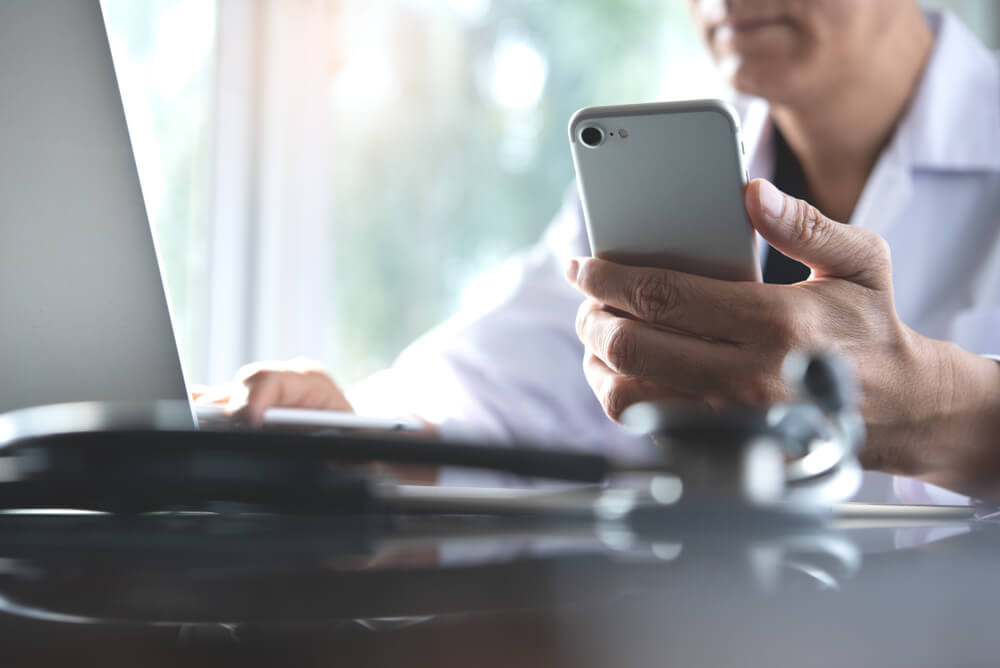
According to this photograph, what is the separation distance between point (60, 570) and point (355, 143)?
1.32 metres

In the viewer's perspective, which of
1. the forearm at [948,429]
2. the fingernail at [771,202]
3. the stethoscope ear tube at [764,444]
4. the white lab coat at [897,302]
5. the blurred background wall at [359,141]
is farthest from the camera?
the blurred background wall at [359,141]

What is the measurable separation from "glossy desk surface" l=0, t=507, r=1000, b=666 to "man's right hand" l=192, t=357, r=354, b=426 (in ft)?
1.10

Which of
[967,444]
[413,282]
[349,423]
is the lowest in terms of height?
[413,282]

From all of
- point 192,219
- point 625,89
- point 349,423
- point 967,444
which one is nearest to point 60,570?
point 349,423

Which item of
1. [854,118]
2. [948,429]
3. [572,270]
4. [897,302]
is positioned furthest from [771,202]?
[854,118]

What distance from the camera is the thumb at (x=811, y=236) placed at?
0.46 m

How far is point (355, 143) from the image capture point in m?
1.45

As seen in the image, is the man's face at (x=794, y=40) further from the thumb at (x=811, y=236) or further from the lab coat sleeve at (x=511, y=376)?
the thumb at (x=811, y=236)

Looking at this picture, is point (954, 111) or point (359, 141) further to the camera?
point (359, 141)

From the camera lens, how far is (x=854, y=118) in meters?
0.98

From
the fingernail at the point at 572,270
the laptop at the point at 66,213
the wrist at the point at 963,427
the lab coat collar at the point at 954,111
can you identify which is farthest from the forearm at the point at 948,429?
the laptop at the point at 66,213

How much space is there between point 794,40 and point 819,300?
48 centimetres

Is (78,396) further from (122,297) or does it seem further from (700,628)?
(700,628)

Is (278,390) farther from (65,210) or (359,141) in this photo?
(359,141)
